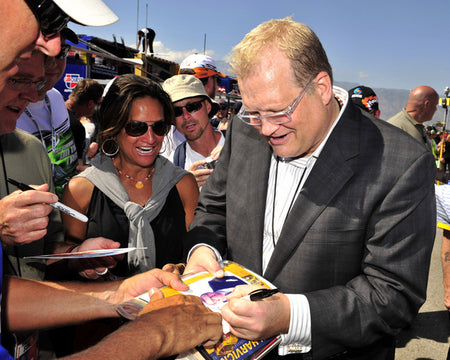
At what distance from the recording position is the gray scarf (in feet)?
8.96

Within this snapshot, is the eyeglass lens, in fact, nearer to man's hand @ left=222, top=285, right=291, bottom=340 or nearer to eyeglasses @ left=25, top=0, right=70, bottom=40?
eyeglasses @ left=25, top=0, right=70, bottom=40

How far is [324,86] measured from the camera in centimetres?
189

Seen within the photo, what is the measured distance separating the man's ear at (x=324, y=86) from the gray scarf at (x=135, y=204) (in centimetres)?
157

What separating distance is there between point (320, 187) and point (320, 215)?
0.48 feet

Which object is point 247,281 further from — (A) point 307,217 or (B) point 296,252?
(A) point 307,217

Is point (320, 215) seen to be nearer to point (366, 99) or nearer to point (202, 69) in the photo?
point (202, 69)

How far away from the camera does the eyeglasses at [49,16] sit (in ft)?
3.93

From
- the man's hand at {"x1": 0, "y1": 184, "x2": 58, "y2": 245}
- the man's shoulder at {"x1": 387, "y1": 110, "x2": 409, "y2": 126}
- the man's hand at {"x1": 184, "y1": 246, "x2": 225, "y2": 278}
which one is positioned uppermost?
the man's shoulder at {"x1": 387, "y1": 110, "x2": 409, "y2": 126}

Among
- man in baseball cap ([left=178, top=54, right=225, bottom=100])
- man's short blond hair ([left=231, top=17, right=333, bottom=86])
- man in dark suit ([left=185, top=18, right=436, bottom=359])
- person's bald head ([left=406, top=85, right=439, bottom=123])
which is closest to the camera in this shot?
man in dark suit ([left=185, top=18, right=436, bottom=359])

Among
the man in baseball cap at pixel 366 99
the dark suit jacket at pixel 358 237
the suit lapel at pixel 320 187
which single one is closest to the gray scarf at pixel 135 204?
the dark suit jacket at pixel 358 237

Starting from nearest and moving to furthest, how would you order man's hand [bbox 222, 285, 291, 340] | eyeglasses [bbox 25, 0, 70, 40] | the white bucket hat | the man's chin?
eyeglasses [bbox 25, 0, 70, 40]
man's hand [bbox 222, 285, 291, 340]
the man's chin
the white bucket hat

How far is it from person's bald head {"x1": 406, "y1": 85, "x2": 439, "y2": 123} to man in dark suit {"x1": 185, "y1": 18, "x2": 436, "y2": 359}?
515cm

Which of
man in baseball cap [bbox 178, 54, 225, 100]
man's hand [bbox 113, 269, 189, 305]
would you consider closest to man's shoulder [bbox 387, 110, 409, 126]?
man in baseball cap [bbox 178, 54, 225, 100]

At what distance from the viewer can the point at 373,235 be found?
67.0 inches
